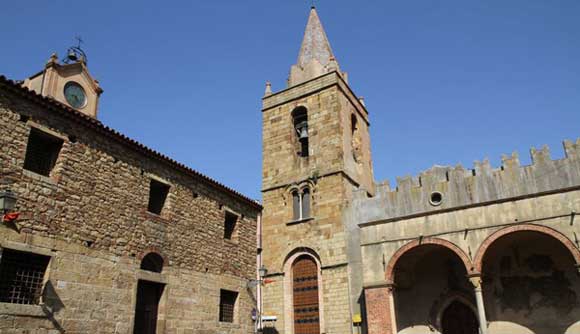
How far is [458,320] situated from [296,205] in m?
7.87

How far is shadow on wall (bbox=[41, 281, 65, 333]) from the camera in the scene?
10875 mm

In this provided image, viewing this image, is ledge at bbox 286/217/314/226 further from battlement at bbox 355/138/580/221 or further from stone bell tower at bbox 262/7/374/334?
battlement at bbox 355/138/580/221

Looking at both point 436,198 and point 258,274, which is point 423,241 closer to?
point 436,198

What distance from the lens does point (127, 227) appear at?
1349 centimetres

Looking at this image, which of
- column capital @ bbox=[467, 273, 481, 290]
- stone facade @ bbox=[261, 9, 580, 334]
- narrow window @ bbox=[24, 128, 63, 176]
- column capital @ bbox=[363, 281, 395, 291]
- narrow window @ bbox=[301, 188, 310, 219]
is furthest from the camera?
narrow window @ bbox=[301, 188, 310, 219]

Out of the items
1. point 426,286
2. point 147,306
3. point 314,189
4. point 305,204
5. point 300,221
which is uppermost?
point 314,189

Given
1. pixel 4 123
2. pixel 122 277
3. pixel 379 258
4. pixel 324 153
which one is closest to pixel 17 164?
pixel 4 123

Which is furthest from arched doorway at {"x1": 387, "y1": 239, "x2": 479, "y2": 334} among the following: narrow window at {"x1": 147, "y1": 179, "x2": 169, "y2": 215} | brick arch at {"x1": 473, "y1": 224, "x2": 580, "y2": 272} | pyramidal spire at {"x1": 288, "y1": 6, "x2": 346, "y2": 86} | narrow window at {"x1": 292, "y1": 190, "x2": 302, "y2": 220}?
pyramidal spire at {"x1": 288, "y1": 6, "x2": 346, "y2": 86}

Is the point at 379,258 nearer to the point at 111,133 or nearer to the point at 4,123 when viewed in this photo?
the point at 111,133

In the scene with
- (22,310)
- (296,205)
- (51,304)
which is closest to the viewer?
(22,310)

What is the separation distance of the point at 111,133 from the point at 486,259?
42.5ft

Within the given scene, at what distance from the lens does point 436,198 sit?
16891 millimetres

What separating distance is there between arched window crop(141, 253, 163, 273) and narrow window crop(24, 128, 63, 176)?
380 cm

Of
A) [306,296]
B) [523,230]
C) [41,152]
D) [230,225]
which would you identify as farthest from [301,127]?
[41,152]
